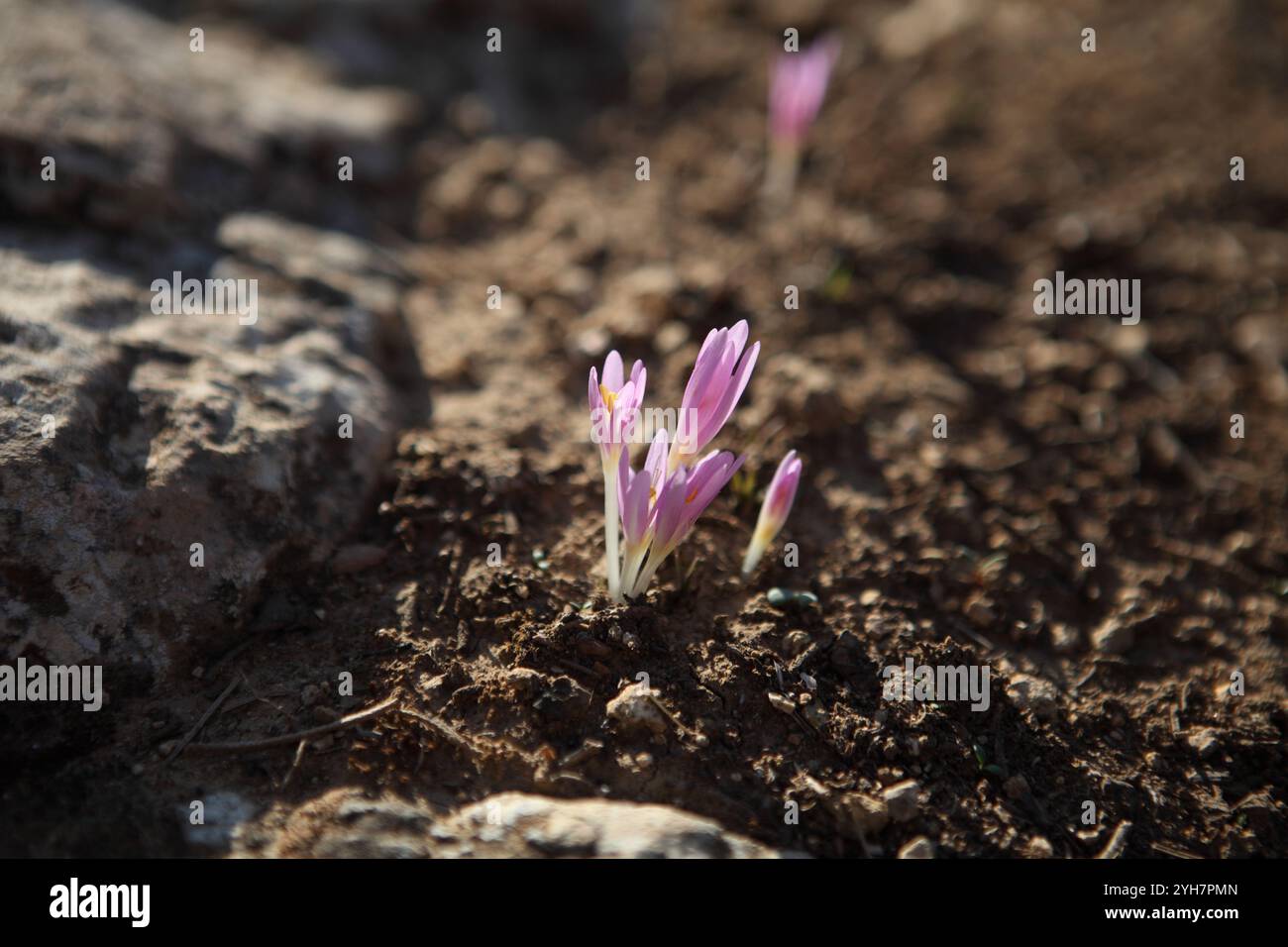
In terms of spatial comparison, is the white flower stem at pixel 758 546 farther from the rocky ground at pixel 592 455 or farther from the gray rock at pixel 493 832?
the gray rock at pixel 493 832

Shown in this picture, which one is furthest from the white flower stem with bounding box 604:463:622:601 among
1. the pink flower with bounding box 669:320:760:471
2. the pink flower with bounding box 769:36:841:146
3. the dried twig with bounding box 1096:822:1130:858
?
the pink flower with bounding box 769:36:841:146

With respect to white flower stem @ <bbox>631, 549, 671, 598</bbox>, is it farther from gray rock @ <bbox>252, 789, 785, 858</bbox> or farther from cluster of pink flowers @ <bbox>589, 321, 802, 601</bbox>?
gray rock @ <bbox>252, 789, 785, 858</bbox>

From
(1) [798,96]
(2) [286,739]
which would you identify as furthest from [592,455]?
(1) [798,96]

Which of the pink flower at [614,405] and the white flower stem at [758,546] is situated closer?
the pink flower at [614,405]

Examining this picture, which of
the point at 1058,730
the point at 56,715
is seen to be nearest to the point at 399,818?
the point at 56,715

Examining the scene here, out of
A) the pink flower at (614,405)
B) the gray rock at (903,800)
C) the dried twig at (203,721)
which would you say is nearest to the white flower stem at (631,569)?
the pink flower at (614,405)

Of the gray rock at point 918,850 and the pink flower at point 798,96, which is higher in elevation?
the pink flower at point 798,96
